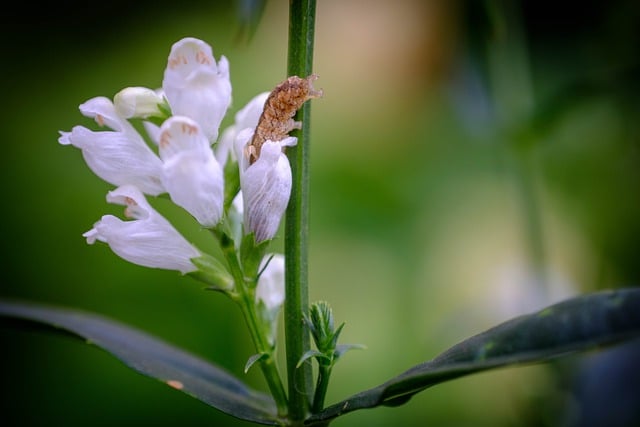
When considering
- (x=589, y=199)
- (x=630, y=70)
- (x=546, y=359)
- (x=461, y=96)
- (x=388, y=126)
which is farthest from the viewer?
(x=388, y=126)

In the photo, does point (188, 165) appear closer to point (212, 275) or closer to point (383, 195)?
point (212, 275)

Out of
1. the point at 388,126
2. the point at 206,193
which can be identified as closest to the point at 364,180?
the point at 388,126

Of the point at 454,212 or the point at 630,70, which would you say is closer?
the point at 630,70

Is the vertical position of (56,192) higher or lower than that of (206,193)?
higher

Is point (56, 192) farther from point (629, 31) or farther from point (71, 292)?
point (629, 31)

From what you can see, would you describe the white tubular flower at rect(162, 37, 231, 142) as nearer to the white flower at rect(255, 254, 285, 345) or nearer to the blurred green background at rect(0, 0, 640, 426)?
the white flower at rect(255, 254, 285, 345)

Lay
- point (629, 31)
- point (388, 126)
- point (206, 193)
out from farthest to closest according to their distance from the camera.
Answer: point (388, 126)
point (629, 31)
point (206, 193)

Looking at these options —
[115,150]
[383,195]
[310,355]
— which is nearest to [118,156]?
[115,150]
